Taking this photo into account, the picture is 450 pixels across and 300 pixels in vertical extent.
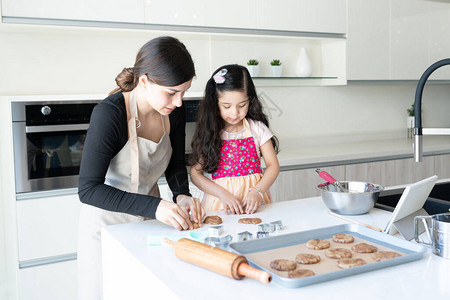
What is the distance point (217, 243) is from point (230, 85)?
1.00m

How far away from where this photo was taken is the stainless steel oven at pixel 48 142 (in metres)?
2.47

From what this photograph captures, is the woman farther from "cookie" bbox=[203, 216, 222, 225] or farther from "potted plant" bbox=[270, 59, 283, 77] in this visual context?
"potted plant" bbox=[270, 59, 283, 77]

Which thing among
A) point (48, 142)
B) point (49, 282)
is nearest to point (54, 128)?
point (48, 142)

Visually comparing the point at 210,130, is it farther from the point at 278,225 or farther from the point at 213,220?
the point at 278,225

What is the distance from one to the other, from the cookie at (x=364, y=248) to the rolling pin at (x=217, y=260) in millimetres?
304

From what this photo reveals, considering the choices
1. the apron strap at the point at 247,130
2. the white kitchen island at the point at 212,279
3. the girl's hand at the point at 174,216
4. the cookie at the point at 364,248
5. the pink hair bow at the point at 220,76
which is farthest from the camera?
the apron strap at the point at 247,130

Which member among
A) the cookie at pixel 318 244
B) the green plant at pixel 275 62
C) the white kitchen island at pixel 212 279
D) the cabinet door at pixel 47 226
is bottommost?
the cabinet door at pixel 47 226

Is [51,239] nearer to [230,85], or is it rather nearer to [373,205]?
[230,85]

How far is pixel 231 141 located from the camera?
2230mm

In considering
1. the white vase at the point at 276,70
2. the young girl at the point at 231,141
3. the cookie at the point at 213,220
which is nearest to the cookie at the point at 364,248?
the cookie at the point at 213,220

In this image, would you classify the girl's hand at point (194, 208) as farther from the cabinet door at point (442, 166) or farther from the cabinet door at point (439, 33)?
the cabinet door at point (439, 33)

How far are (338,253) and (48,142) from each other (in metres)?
1.85

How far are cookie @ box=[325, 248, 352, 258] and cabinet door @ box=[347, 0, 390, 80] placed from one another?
2.63m

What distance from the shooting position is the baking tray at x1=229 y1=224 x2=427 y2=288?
103 centimetres
